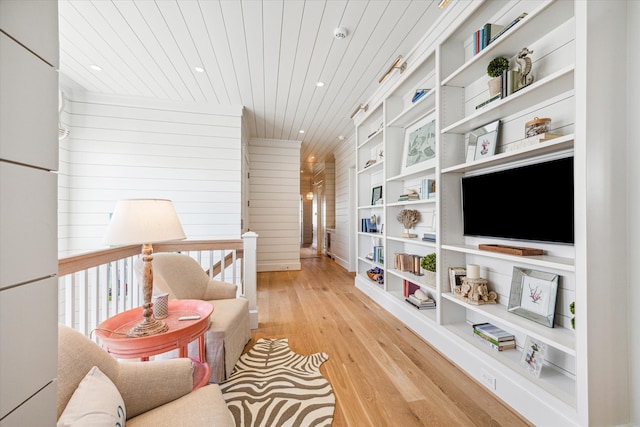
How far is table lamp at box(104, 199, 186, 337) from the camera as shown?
136 centimetres

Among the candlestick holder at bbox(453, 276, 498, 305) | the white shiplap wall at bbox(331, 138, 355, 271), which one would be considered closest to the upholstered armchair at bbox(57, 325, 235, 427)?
the candlestick holder at bbox(453, 276, 498, 305)

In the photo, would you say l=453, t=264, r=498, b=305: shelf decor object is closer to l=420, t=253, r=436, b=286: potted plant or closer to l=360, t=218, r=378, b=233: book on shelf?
l=420, t=253, r=436, b=286: potted plant

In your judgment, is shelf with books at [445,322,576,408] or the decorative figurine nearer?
shelf with books at [445,322,576,408]

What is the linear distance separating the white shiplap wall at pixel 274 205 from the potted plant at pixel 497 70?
419 cm

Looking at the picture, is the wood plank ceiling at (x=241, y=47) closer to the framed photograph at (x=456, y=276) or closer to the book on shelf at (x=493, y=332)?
the framed photograph at (x=456, y=276)

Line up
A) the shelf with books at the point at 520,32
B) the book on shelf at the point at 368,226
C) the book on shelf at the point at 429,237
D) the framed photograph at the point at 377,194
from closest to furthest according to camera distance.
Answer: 1. the shelf with books at the point at 520,32
2. the book on shelf at the point at 429,237
3. the framed photograph at the point at 377,194
4. the book on shelf at the point at 368,226

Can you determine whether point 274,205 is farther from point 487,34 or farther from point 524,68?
point 524,68

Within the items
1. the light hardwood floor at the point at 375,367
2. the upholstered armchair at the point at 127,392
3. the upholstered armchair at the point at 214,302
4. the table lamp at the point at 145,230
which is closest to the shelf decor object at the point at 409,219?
the light hardwood floor at the point at 375,367

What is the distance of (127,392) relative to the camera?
97 centimetres

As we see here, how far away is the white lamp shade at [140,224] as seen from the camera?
1367mm

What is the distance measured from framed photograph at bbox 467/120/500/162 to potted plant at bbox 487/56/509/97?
0.23 meters

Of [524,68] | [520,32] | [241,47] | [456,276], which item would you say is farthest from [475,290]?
[241,47]

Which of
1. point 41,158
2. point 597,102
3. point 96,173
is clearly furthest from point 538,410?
point 96,173

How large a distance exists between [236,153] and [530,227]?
3.70 meters
